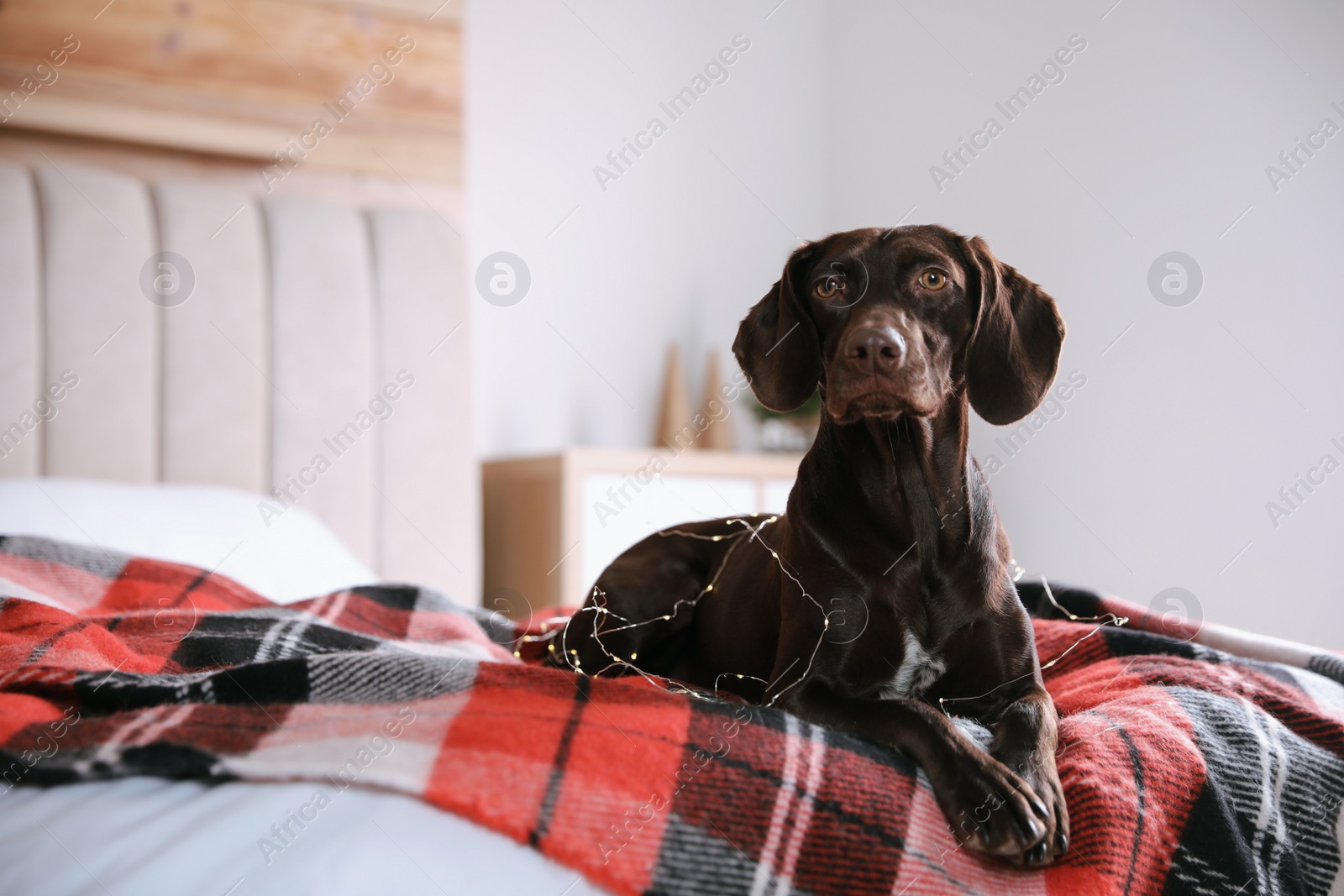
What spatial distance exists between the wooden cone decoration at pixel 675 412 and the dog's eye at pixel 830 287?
8.52 ft

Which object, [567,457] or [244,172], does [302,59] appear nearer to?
[244,172]

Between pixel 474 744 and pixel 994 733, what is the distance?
1.97ft

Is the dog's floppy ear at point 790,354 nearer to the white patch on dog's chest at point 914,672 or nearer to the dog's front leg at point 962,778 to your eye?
the white patch on dog's chest at point 914,672

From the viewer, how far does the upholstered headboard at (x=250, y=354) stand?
2.75m

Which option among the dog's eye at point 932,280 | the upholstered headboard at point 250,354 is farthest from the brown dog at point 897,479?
the upholstered headboard at point 250,354

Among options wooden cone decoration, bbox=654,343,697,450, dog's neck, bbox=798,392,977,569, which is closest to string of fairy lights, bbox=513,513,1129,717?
dog's neck, bbox=798,392,977,569

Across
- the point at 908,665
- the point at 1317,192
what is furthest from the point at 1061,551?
the point at 908,665

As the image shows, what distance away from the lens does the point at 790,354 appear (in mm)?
1406

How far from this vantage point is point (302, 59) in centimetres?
321

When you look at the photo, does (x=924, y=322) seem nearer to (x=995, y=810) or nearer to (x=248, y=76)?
(x=995, y=810)

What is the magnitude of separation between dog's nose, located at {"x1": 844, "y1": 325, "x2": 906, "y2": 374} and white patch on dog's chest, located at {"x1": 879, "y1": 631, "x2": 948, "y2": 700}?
35 cm

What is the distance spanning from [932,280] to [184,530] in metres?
1.85

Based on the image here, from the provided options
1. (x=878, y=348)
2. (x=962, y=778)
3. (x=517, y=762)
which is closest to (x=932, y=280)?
(x=878, y=348)

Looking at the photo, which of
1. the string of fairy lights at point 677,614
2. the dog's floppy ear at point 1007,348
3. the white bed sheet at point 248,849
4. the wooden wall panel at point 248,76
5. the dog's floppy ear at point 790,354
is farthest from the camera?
the wooden wall panel at point 248,76
